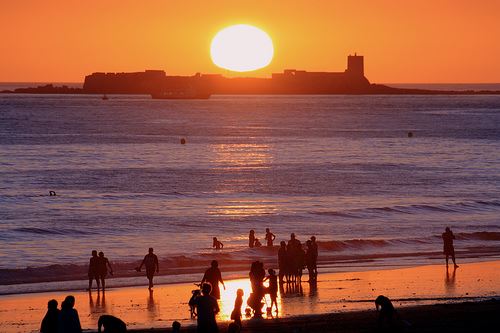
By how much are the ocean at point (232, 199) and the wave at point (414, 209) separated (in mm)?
95

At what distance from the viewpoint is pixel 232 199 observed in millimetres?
59562

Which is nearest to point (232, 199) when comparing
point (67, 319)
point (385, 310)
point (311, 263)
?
point (311, 263)

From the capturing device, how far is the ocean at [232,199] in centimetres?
3562

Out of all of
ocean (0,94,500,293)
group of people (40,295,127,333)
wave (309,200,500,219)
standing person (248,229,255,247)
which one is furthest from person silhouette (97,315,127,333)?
wave (309,200,500,219)

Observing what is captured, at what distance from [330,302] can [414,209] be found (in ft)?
97.2

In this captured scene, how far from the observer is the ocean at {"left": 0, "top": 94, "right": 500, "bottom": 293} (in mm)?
35625

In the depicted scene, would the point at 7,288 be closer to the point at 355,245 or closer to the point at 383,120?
the point at 355,245

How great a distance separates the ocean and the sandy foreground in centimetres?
251

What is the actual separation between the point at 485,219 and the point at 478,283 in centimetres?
2152

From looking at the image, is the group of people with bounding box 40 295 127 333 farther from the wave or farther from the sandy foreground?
the wave

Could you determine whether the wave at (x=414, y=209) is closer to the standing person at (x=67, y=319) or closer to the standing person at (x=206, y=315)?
the standing person at (x=206, y=315)

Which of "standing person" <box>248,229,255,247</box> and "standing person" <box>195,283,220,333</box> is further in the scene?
"standing person" <box>248,229,255,247</box>

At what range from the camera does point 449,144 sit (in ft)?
385

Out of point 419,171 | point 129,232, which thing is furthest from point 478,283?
point 419,171
